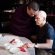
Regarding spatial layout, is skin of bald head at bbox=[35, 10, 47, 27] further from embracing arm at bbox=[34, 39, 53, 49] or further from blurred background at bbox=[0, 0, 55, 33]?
blurred background at bbox=[0, 0, 55, 33]

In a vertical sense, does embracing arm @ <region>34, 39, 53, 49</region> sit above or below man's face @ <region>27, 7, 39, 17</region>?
below

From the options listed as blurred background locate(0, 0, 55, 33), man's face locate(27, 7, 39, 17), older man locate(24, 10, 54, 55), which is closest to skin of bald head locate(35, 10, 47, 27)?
older man locate(24, 10, 54, 55)

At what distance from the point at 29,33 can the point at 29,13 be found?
1.04 ft

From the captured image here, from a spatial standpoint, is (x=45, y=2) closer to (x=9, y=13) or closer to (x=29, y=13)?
(x=9, y=13)

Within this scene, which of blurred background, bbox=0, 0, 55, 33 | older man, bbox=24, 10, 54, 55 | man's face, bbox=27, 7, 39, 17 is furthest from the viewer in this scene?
blurred background, bbox=0, 0, 55, 33

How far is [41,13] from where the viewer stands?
2764mm

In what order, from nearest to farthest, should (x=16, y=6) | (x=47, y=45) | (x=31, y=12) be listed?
(x=47, y=45), (x=31, y=12), (x=16, y=6)

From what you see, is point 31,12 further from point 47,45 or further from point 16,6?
point 16,6

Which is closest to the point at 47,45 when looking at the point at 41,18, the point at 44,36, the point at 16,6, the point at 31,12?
the point at 44,36

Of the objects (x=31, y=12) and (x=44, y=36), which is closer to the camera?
(x=44, y=36)

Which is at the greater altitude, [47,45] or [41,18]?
[41,18]

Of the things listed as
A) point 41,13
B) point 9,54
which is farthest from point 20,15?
point 9,54

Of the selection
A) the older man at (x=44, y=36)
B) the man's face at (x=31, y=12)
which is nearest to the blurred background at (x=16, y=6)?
the man's face at (x=31, y=12)

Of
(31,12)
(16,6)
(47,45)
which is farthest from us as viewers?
(16,6)
